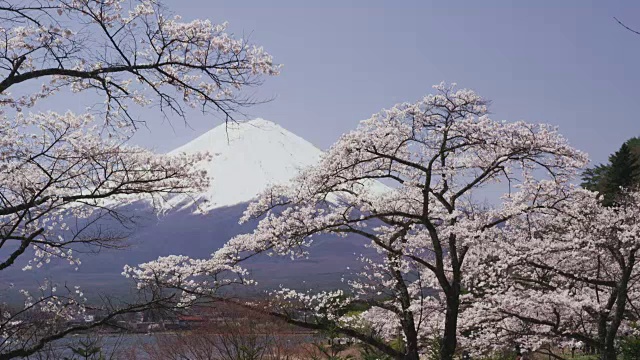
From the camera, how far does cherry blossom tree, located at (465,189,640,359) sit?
44.8 ft

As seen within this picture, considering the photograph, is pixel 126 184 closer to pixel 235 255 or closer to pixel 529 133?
pixel 235 255

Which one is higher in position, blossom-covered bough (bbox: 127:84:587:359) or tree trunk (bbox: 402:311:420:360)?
blossom-covered bough (bbox: 127:84:587:359)

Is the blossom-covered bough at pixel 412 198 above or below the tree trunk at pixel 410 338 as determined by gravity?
above

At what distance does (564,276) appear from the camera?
609 inches

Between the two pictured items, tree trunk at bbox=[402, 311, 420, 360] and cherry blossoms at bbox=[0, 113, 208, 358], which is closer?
cherry blossoms at bbox=[0, 113, 208, 358]

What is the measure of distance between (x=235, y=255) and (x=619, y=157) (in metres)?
24.2

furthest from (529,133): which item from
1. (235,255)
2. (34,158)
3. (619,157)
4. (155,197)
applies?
(619,157)

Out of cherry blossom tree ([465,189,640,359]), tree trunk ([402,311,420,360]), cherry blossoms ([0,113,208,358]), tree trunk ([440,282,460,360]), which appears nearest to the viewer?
cherry blossoms ([0,113,208,358])

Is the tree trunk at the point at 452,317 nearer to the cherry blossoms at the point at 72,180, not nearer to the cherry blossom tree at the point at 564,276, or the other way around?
the cherry blossom tree at the point at 564,276

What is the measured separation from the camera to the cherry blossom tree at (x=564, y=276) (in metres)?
13.6

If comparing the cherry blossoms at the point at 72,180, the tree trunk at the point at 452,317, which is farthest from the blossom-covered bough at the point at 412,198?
the cherry blossoms at the point at 72,180

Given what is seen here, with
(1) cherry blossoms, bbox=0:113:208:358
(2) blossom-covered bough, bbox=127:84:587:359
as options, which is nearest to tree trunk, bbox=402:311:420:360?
(2) blossom-covered bough, bbox=127:84:587:359

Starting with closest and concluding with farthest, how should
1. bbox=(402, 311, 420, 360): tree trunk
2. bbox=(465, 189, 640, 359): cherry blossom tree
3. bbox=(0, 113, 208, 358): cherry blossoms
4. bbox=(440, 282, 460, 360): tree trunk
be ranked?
bbox=(0, 113, 208, 358): cherry blossoms, bbox=(465, 189, 640, 359): cherry blossom tree, bbox=(440, 282, 460, 360): tree trunk, bbox=(402, 311, 420, 360): tree trunk

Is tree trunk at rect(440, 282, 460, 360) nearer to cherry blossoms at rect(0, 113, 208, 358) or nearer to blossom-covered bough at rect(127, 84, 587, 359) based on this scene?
blossom-covered bough at rect(127, 84, 587, 359)
